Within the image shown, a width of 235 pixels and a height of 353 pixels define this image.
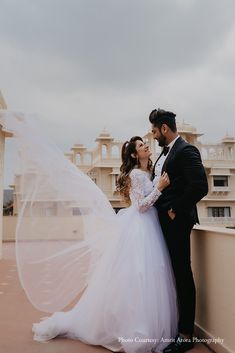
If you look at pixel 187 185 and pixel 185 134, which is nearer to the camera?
pixel 187 185

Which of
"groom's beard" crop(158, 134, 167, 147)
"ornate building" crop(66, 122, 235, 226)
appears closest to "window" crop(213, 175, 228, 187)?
"ornate building" crop(66, 122, 235, 226)

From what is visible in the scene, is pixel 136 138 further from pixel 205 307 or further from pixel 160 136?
pixel 205 307

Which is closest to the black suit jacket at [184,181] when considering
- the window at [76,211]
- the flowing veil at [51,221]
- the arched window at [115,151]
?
the flowing veil at [51,221]

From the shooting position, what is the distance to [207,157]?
88.4 ft

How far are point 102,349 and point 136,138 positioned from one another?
5.48 feet

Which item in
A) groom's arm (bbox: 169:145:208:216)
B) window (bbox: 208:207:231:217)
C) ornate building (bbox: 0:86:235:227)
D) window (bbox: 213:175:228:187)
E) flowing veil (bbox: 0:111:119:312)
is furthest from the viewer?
window (bbox: 213:175:228:187)

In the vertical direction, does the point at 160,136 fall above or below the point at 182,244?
above

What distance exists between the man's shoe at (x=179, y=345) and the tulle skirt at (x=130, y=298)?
0.16ft

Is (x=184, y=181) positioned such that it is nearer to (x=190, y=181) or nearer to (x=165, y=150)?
(x=190, y=181)

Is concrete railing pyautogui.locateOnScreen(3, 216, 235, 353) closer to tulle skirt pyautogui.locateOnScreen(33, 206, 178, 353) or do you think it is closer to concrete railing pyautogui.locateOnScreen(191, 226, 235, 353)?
concrete railing pyautogui.locateOnScreen(191, 226, 235, 353)

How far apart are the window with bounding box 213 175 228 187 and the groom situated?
2471 centimetres

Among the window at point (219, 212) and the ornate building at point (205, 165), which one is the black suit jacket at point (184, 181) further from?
the window at point (219, 212)

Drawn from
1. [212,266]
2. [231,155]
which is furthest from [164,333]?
[231,155]

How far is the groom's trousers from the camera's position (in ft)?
9.12
